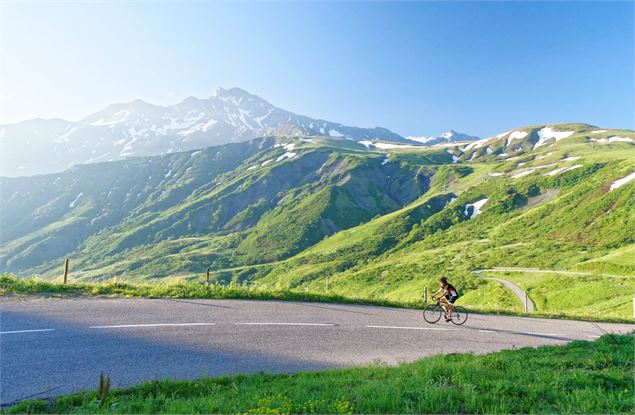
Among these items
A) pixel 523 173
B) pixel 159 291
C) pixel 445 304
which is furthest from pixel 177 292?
pixel 523 173

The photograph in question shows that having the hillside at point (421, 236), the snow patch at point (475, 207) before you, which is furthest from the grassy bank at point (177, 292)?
the snow patch at point (475, 207)

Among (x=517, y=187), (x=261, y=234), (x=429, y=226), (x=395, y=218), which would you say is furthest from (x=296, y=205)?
(x=517, y=187)

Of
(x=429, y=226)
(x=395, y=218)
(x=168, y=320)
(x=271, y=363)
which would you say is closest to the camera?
(x=271, y=363)

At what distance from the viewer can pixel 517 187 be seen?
128250 mm

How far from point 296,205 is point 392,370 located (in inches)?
7123

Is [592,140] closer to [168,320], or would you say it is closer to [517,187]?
[517,187]

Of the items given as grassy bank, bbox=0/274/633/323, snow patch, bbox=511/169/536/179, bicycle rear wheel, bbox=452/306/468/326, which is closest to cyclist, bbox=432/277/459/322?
bicycle rear wheel, bbox=452/306/468/326

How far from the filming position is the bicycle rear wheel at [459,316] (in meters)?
16.0

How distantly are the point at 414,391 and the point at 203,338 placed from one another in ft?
23.6

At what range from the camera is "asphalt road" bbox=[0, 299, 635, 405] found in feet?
26.9

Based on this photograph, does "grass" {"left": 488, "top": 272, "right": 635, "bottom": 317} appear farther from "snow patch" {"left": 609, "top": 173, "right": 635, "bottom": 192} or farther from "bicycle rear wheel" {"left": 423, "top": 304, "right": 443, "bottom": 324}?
"snow patch" {"left": 609, "top": 173, "right": 635, "bottom": 192}

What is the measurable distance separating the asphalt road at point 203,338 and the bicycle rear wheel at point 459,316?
2.16ft

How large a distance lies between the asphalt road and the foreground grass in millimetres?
1115

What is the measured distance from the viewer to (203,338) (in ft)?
35.2
